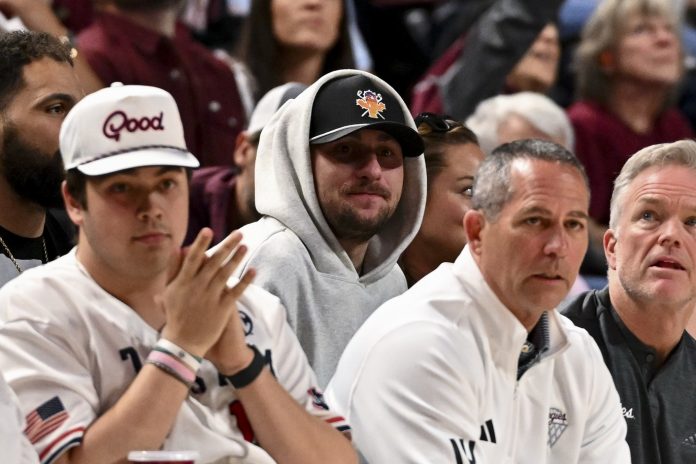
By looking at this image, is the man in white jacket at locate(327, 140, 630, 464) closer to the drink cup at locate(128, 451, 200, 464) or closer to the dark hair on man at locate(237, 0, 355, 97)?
the drink cup at locate(128, 451, 200, 464)

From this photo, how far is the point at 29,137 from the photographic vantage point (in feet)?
12.3

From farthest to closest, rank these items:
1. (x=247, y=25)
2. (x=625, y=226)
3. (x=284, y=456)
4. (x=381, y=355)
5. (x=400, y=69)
Result: (x=400, y=69) → (x=247, y=25) → (x=625, y=226) → (x=381, y=355) → (x=284, y=456)

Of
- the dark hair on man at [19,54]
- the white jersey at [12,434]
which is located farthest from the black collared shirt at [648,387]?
the white jersey at [12,434]

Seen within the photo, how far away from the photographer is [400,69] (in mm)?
6809

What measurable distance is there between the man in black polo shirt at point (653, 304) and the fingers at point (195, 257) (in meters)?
1.69

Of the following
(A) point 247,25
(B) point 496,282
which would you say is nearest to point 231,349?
(B) point 496,282

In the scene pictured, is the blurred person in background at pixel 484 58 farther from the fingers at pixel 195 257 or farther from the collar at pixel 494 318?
the fingers at pixel 195 257

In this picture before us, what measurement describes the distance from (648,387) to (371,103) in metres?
1.12

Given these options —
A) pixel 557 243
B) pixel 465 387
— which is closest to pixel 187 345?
pixel 465 387

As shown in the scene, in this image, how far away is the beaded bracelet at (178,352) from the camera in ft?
9.18

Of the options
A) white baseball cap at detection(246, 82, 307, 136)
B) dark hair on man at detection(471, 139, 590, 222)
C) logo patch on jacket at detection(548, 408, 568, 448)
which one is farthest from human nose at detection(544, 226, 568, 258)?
white baseball cap at detection(246, 82, 307, 136)

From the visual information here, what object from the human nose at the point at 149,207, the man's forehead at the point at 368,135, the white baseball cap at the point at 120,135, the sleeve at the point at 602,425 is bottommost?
the sleeve at the point at 602,425

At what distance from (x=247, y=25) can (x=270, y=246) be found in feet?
7.36

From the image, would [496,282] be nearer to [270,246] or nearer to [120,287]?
[270,246]
